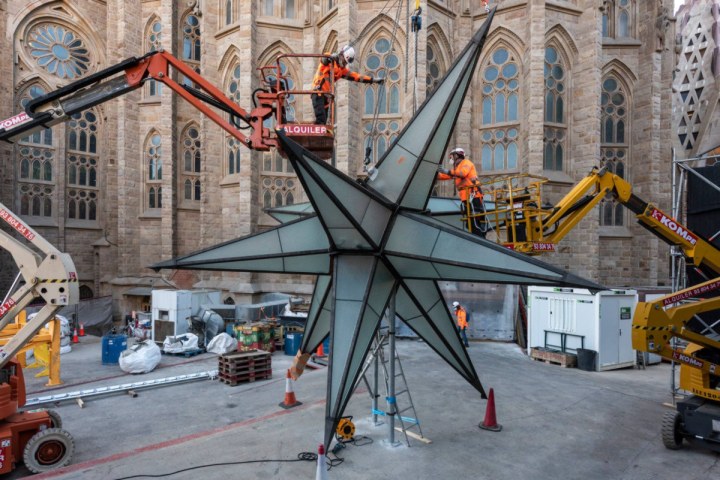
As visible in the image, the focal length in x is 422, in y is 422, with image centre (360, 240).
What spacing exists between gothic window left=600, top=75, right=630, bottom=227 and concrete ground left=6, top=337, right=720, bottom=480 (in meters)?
13.5

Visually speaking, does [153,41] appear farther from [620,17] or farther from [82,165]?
[620,17]

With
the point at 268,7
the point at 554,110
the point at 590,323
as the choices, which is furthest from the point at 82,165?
the point at 590,323

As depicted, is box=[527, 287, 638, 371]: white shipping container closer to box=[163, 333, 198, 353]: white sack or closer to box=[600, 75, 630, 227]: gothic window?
box=[600, 75, 630, 227]: gothic window

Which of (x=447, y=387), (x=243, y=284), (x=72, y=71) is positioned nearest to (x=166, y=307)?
(x=243, y=284)

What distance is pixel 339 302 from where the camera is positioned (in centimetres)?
592

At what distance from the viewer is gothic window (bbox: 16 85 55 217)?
2333cm

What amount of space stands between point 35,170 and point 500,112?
1011 inches

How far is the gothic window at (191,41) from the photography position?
2531 cm

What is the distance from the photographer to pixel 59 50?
79.7 ft

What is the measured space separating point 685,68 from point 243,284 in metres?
37.8

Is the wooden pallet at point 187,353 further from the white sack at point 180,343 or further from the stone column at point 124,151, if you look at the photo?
the stone column at point 124,151

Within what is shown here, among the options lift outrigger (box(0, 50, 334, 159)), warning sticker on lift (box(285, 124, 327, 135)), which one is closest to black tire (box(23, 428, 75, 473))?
lift outrigger (box(0, 50, 334, 159))

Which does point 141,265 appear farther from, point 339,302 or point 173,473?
point 339,302

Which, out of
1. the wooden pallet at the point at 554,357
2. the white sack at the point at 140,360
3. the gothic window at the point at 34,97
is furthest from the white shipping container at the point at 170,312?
the gothic window at the point at 34,97
